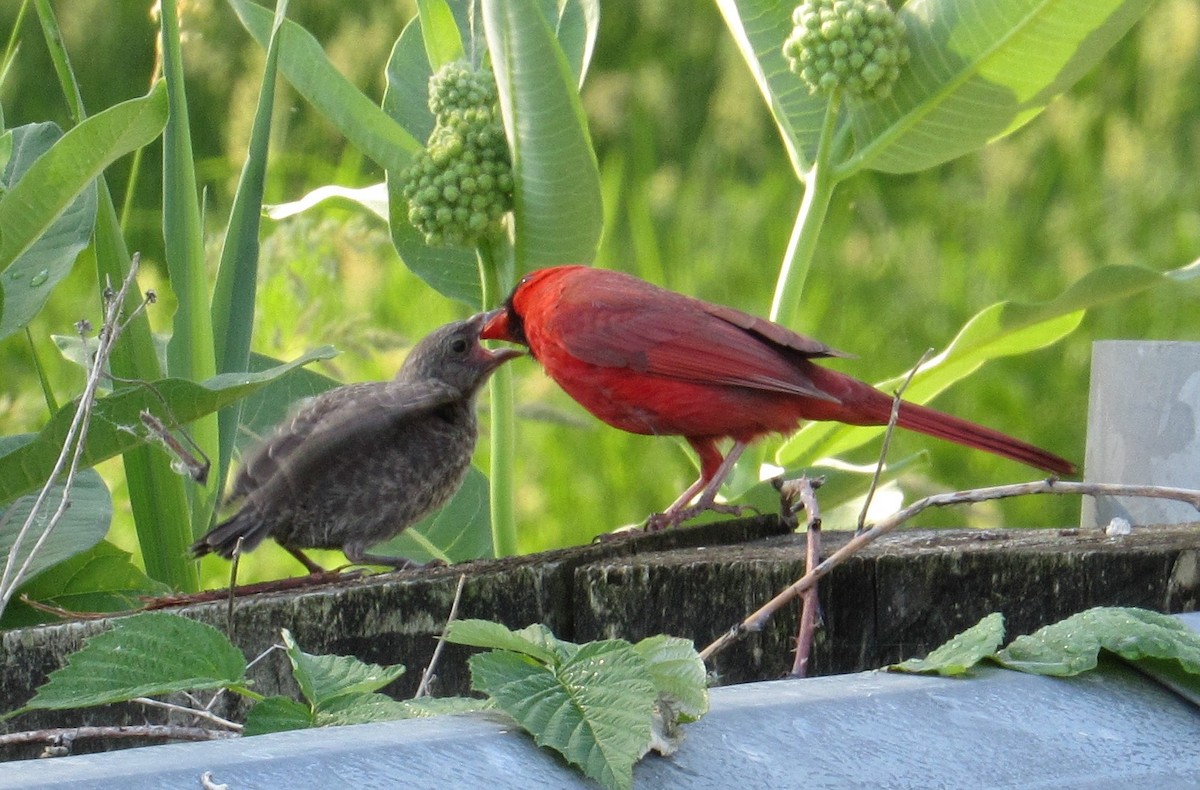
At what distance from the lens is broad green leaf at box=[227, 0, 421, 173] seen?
9.04ft

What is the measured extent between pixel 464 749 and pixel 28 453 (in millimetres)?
1222

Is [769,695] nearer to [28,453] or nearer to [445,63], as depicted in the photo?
[28,453]

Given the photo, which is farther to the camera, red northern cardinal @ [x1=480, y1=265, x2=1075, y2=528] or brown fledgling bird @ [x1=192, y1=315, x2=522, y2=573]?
red northern cardinal @ [x1=480, y1=265, x2=1075, y2=528]

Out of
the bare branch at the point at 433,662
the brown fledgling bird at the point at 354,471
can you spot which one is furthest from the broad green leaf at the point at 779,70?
the bare branch at the point at 433,662

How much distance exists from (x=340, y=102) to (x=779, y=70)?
78 cm

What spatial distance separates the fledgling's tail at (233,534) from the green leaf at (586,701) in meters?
1.28

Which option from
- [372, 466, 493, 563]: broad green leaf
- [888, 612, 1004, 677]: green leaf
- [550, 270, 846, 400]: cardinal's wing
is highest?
[550, 270, 846, 400]: cardinal's wing

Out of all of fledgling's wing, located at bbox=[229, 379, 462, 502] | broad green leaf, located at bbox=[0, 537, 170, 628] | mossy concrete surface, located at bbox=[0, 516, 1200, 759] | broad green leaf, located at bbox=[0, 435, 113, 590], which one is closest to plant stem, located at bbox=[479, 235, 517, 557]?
fledgling's wing, located at bbox=[229, 379, 462, 502]

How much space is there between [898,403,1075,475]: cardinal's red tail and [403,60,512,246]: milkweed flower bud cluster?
2.62 feet

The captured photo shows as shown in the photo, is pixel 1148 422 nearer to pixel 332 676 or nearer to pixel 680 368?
pixel 680 368

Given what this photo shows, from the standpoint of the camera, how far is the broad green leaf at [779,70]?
9.30 feet

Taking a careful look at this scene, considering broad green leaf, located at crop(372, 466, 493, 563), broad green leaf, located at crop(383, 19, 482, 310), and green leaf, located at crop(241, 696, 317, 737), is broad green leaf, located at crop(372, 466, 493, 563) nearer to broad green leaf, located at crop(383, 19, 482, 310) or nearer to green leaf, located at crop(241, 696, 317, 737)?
broad green leaf, located at crop(383, 19, 482, 310)

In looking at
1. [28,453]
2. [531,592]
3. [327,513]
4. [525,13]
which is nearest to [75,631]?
[28,453]

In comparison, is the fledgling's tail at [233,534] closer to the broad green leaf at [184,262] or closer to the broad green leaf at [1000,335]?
the broad green leaf at [184,262]
